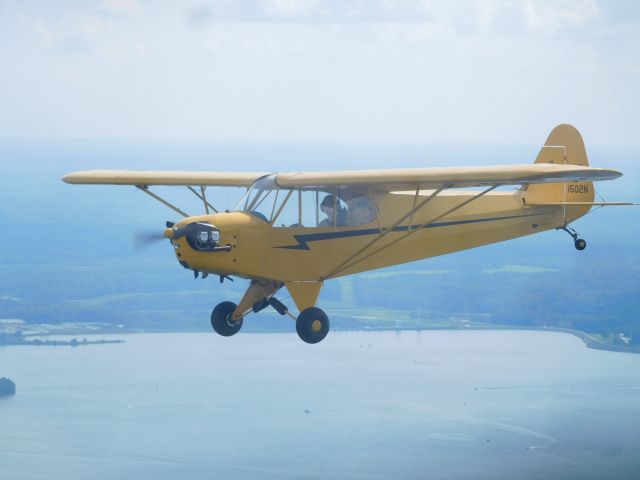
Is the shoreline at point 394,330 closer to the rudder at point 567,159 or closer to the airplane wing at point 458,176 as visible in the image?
the rudder at point 567,159

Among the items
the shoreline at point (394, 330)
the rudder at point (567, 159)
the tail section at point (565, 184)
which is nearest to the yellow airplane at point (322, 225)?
the tail section at point (565, 184)

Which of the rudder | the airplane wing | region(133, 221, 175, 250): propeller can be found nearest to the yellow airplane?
the airplane wing

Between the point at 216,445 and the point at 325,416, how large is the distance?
37.4 feet

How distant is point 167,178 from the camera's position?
22547mm

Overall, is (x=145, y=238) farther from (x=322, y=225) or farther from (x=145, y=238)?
(x=322, y=225)

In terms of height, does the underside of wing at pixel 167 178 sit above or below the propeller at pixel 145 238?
above

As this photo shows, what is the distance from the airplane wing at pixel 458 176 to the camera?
1856 cm

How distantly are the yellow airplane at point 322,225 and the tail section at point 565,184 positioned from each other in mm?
1999

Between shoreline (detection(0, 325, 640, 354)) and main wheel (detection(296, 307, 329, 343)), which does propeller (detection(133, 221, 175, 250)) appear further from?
shoreline (detection(0, 325, 640, 354))

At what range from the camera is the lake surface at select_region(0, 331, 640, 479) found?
3386 inches

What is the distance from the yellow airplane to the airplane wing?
2 centimetres

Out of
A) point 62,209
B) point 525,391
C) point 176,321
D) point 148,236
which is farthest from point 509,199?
point 62,209

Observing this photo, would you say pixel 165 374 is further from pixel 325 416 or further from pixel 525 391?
pixel 525 391

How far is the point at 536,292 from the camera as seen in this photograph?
4729 inches
